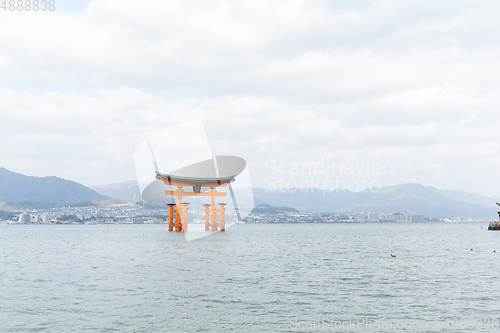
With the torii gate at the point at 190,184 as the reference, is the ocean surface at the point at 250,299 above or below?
below

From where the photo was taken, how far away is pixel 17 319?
1586 cm

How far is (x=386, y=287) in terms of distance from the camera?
22594mm

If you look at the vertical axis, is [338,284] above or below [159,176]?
below

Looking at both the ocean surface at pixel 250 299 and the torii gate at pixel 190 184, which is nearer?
the ocean surface at pixel 250 299

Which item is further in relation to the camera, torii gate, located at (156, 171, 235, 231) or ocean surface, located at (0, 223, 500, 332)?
torii gate, located at (156, 171, 235, 231)

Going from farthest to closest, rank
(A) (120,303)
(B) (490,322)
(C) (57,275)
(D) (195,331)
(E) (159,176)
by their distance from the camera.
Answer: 1. (E) (159,176)
2. (C) (57,275)
3. (A) (120,303)
4. (B) (490,322)
5. (D) (195,331)

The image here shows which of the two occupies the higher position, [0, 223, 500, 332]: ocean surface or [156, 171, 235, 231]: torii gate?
[156, 171, 235, 231]: torii gate

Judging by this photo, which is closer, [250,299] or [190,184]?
[250,299]

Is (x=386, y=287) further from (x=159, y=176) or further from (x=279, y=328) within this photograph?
(x=159, y=176)

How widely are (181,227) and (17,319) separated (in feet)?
319

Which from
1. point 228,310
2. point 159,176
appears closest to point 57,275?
point 228,310

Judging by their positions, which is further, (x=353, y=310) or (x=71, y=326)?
(x=353, y=310)

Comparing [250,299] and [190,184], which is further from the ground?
[190,184]

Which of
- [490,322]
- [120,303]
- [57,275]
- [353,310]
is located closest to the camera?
[490,322]
